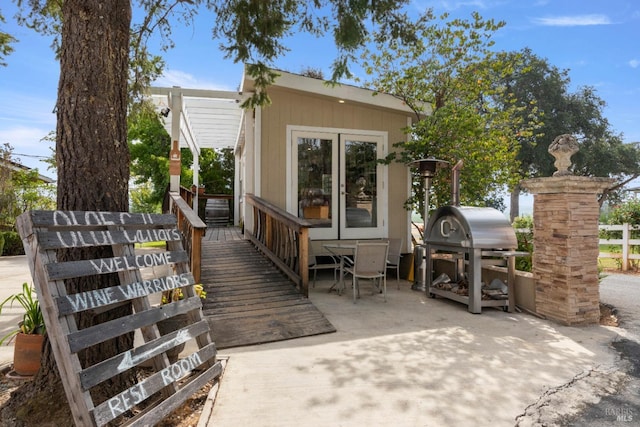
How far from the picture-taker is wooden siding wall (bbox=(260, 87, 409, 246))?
627 cm

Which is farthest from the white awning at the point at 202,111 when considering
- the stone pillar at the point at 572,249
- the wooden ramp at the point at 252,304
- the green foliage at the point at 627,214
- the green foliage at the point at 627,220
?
the green foliage at the point at 627,214

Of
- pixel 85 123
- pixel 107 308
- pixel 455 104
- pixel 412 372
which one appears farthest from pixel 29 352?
pixel 455 104

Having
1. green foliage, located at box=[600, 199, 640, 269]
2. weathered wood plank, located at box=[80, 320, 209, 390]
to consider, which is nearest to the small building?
weathered wood plank, located at box=[80, 320, 209, 390]

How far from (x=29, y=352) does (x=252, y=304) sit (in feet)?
7.07

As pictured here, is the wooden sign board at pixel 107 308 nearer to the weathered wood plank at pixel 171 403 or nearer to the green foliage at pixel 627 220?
the weathered wood plank at pixel 171 403

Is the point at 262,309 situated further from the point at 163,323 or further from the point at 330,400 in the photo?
the point at 330,400

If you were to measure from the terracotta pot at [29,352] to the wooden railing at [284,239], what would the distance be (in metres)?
2.76

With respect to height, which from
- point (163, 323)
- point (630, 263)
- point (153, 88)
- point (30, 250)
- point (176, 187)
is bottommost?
point (630, 263)

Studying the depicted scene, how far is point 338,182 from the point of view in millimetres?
6613

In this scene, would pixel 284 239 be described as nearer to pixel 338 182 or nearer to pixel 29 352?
pixel 338 182

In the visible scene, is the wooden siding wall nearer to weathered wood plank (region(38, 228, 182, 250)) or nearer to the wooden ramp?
the wooden ramp

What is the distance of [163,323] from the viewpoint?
266 cm

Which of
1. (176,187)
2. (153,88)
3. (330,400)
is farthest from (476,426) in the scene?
(153,88)

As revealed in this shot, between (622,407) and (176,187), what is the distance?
595 centimetres
